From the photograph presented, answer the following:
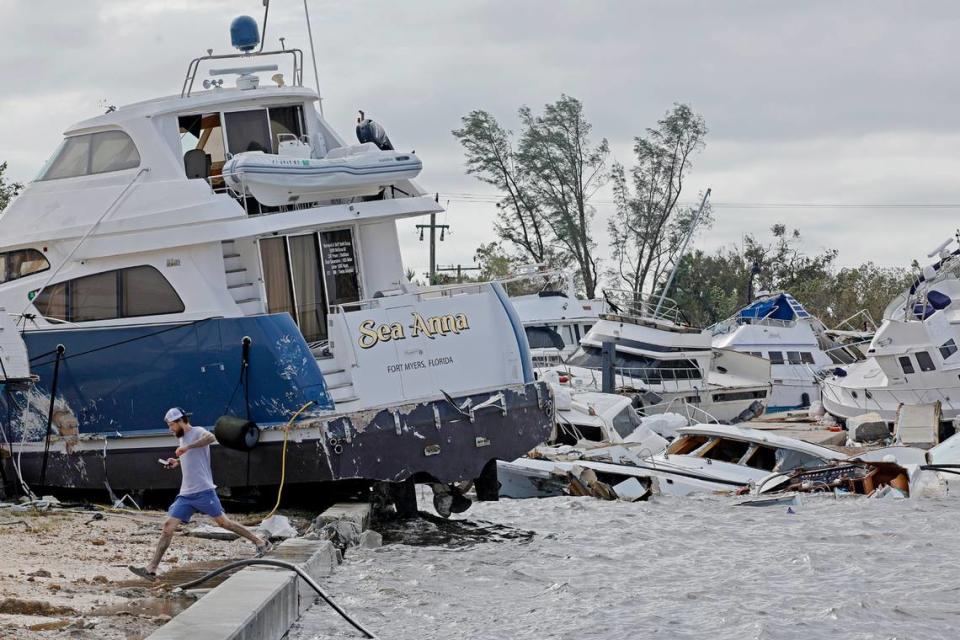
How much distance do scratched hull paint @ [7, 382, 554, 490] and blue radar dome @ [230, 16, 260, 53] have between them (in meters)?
5.77

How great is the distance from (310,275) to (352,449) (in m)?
3.17

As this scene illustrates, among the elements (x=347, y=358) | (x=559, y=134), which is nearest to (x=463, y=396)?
(x=347, y=358)

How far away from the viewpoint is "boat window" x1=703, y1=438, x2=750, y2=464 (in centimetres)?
2461

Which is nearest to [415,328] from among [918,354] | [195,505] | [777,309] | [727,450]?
[195,505]

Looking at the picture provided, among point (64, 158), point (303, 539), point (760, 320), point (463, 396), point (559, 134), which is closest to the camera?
point (303, 539)

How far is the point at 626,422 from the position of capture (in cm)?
2883

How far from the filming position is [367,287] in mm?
18516

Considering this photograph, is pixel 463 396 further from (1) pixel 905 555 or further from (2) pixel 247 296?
(1) pixel 905 555

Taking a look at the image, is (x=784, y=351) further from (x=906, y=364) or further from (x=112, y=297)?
(x=112, y=297)

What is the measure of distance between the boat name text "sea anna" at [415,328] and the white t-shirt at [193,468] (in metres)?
3.79

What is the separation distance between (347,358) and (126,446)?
286 centimetres

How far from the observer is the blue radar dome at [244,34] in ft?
62.0

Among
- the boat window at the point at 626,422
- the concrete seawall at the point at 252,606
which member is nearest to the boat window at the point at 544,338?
the boat window at the point at 626,422

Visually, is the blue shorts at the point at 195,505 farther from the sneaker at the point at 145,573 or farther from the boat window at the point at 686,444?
the boat window at the point at 686,444
